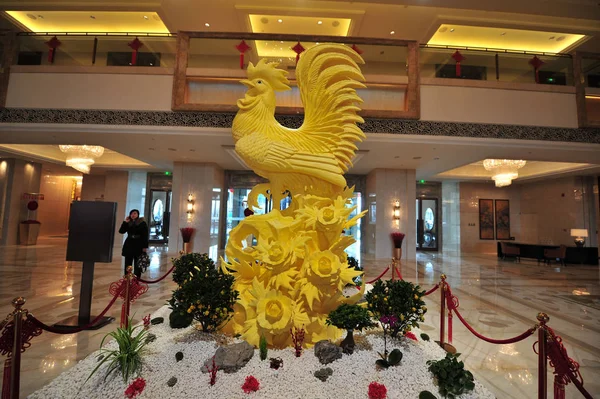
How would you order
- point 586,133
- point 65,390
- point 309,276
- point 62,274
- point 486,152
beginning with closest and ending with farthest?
1. point 65,390
2. point 309,276
3. point 62,274
4. point 586,133
5. point 486,152

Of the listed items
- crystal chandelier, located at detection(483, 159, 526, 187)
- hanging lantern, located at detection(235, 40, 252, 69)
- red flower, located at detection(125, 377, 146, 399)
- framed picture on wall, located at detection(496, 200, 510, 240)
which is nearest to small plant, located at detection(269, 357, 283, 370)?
red flower, located at detection(125, 377, 146, 399)

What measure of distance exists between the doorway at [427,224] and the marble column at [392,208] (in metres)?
3.66

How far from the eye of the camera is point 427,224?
1289cm

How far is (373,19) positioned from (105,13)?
21.4 ft

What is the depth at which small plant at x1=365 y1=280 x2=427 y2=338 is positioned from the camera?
243 centimetres

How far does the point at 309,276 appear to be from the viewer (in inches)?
98.0

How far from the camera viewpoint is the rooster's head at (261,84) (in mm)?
3025

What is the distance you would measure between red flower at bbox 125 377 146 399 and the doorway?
41.1 ft

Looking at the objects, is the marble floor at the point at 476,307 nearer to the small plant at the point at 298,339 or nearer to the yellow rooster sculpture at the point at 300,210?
the yellow rooster sculpture at the point at 300,210

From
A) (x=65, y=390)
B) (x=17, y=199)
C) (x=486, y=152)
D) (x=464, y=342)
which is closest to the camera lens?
(x=65, y=390)

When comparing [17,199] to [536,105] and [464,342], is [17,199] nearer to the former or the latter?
[464,342]

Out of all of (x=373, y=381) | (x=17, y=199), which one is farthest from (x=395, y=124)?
(x=17, y=199)

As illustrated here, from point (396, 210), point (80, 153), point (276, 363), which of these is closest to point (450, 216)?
point (396, 210)

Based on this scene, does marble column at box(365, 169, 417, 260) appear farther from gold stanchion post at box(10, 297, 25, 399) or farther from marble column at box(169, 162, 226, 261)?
gold stanchion post at box(10, 297, 25, 399)
